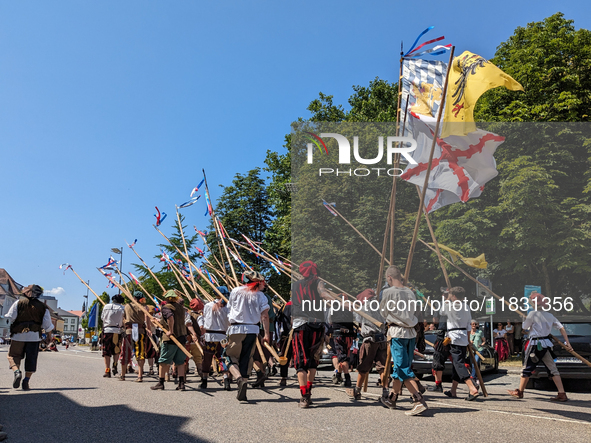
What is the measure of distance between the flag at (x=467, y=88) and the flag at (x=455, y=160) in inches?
28.0

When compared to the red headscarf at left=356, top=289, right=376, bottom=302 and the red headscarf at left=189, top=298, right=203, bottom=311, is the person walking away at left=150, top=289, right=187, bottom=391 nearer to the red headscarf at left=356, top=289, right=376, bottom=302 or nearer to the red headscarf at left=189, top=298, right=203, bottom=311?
the red headscarf at left=189, top=298, right=203, bottom=311

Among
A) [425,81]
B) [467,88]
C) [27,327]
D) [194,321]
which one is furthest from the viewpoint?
[194,321]

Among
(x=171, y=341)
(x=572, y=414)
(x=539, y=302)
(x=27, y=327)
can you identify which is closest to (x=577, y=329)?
(x=539, y=302)

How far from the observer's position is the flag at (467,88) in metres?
8.26

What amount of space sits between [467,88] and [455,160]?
1539mm

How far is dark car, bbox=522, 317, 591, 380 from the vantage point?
10312mm

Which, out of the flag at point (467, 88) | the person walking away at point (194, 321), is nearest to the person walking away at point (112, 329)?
the person walking away at point (194, 321)

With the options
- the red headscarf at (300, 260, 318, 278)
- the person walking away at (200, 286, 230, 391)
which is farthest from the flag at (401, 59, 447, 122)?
the person walking away at (200, 286, 230, 391)

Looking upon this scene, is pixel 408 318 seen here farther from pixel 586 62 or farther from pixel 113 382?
pixel 586 62

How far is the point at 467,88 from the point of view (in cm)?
836

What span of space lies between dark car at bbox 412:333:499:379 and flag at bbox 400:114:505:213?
388 centimetres

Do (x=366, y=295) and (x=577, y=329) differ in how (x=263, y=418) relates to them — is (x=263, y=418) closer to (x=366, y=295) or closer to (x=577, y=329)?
(x=366, y=295)

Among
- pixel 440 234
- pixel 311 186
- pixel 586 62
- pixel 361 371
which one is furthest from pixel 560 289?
pixel 361 371

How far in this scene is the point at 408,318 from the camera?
22.7 feet
